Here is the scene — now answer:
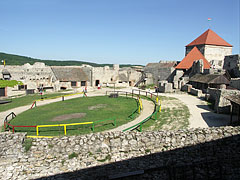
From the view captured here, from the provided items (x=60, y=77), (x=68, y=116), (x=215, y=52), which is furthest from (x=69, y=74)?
(x=215, y=52)

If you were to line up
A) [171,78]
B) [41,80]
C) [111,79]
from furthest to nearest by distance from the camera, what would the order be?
[111,79]
[171,78]
[41,80]

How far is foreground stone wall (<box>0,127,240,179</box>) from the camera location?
6.64m

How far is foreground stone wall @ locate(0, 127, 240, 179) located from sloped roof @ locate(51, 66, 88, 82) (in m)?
27.0

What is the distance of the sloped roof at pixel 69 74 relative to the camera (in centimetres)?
3301

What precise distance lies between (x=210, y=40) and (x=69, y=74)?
3182cm

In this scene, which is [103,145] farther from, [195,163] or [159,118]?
[159,118]

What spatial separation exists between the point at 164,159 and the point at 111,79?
106 feet

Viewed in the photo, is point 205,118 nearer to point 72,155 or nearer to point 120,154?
point 120,154

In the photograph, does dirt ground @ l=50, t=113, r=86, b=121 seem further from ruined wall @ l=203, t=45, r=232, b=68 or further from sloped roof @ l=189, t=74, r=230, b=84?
ruined wall @ l=203, t=45, r=232, b=68

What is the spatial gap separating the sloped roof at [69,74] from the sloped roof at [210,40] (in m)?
27.2

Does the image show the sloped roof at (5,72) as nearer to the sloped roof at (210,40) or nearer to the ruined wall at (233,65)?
the ruined wall at (233,65)

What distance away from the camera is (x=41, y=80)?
30.8 meters

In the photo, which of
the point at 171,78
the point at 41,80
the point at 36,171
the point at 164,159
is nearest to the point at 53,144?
the point at 36,171

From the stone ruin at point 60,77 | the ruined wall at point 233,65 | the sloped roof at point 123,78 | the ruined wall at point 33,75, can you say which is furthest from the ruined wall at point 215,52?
the ruined wall at point 33,75
